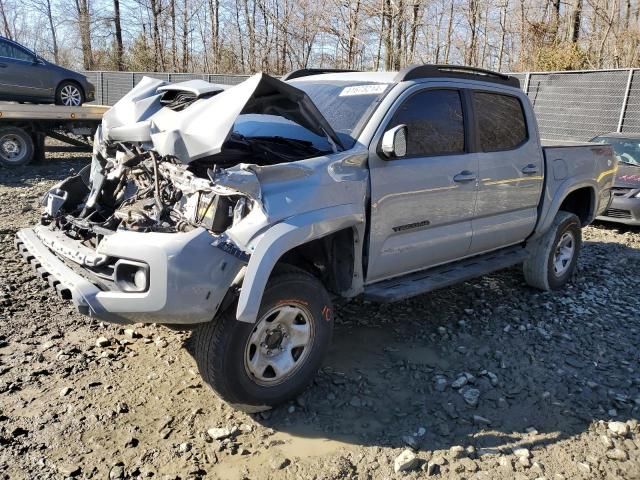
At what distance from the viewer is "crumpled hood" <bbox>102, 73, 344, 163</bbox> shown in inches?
126

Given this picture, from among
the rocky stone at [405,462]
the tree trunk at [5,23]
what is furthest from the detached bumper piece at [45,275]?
the tree trunk at [5,23]

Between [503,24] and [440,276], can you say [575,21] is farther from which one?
[440,276]

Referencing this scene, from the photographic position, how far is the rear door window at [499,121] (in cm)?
472

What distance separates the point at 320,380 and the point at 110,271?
1.54m

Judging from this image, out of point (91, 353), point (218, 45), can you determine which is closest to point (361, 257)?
point (91, 353)

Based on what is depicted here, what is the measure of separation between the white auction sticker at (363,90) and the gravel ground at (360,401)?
74.2 inches

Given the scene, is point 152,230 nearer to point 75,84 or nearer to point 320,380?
point 320,380

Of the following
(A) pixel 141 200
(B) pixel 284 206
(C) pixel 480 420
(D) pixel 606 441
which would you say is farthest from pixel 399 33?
(D) pixel 606 441

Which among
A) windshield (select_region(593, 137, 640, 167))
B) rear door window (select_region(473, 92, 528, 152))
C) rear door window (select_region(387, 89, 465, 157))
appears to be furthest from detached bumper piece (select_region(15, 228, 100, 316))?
windshield (select_region(593, 137, 640, 167))

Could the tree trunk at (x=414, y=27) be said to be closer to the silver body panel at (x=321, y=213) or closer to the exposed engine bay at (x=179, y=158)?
the silver body panel at (x=321, y=213)

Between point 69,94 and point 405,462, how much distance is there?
1267 centimetres

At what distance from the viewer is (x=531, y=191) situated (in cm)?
520

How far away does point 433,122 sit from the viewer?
4281mm

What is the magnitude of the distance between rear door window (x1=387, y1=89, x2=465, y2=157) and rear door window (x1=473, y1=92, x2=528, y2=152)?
29 cm
